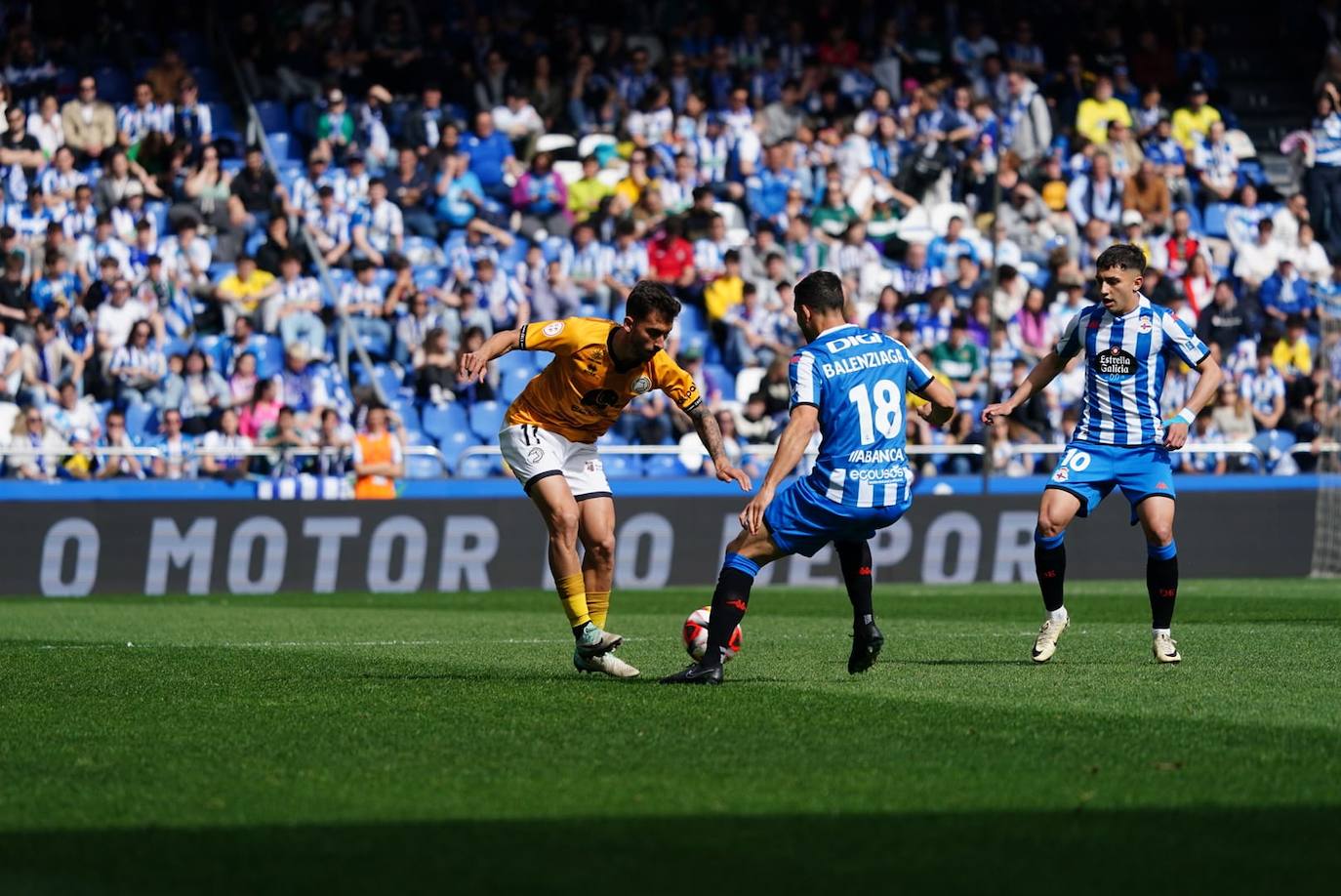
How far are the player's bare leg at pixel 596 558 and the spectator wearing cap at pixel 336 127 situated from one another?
601 inches

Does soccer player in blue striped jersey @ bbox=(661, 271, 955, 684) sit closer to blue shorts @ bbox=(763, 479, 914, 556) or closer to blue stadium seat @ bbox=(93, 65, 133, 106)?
blue shorts @ bbox=(763, 479, 914, 556)

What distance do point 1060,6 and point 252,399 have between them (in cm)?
1503

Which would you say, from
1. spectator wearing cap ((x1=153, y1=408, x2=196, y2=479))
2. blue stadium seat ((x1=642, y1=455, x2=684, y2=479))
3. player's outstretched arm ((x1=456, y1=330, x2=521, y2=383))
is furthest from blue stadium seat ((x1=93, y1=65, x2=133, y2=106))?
player's outstretched arm ((x1=456, y1=330, x2=521, y2=383))

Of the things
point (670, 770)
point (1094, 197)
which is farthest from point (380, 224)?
point (670, 770)

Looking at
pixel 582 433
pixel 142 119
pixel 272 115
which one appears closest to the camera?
pixel 582 433

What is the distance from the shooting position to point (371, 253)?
914 inches

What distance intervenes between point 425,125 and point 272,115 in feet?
6.24

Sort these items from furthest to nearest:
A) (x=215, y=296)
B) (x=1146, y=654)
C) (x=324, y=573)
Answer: (x=215, y=296)
(x=324, y=573)
(x=1146, y=654)

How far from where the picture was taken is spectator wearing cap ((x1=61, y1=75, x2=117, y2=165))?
23391 mm

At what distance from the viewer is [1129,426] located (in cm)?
1078

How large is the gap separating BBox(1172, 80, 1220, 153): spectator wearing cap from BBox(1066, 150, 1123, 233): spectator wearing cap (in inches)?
88.3

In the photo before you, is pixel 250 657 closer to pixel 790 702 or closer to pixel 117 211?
pixel 790 702

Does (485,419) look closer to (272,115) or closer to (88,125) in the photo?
(272,115)

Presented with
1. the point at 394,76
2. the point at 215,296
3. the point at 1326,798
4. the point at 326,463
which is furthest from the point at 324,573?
the point at 1326,798
